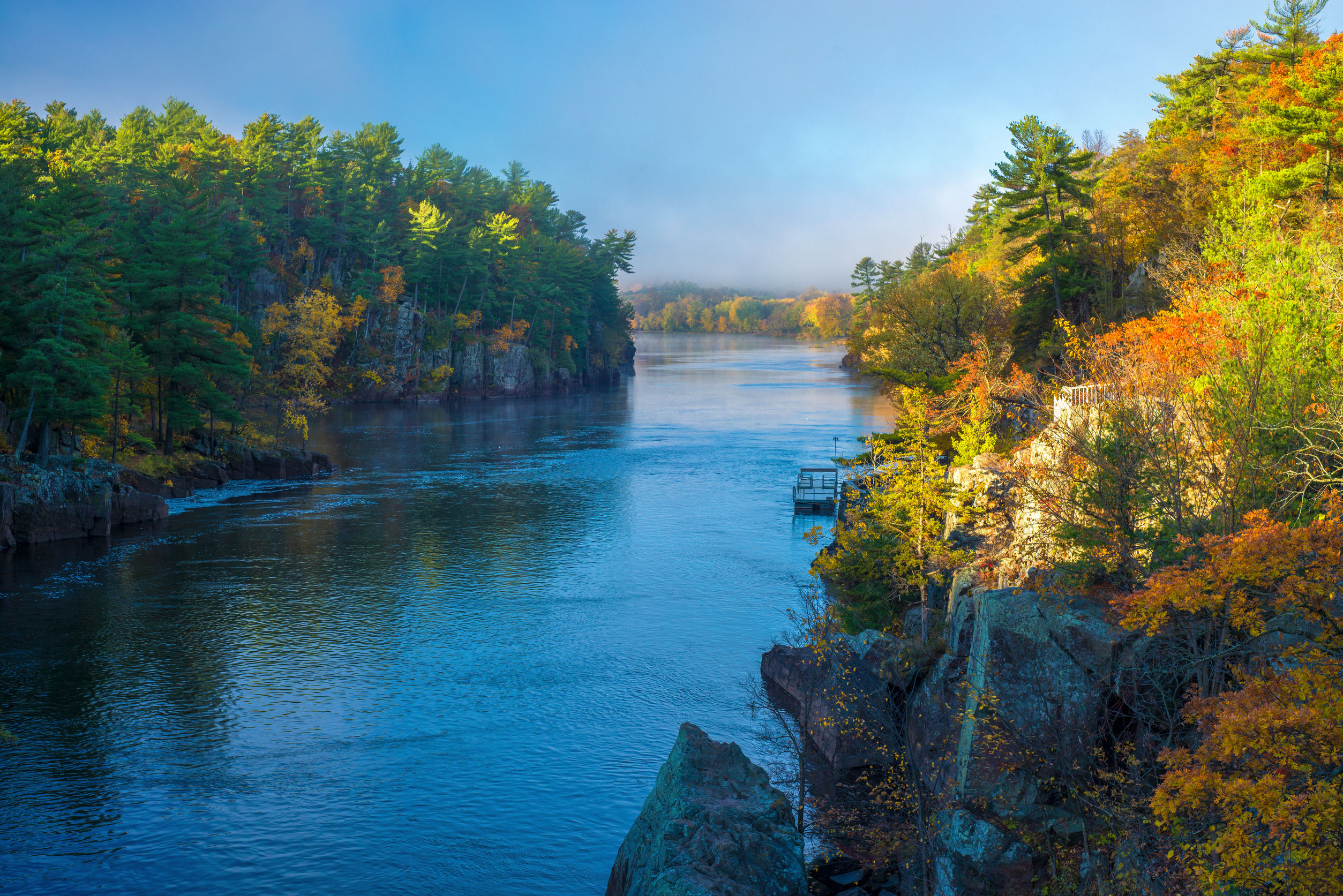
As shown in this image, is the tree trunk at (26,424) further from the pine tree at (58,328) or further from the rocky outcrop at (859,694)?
the rocky outcrop at (859,694)

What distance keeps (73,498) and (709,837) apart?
160 feet

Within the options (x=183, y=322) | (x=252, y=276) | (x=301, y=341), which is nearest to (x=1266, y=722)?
(x=183, y=322)

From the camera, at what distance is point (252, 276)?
363 feet

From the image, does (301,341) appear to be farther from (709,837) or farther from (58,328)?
(709,837)

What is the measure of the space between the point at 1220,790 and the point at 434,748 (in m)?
23.0

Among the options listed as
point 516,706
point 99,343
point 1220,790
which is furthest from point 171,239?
point 1220,790

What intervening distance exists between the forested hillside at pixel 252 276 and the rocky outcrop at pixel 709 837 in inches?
1773

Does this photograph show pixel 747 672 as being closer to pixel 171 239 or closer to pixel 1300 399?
pixel 1300 399

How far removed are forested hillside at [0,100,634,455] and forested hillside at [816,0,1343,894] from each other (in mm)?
46384

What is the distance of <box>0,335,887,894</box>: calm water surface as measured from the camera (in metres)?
23.1

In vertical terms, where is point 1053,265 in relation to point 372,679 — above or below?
above

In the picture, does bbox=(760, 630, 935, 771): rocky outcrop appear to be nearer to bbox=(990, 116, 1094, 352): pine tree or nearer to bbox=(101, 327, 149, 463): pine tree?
bbox=(990, 116, 1094, 352): pine tree

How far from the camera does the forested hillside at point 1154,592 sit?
12.7m

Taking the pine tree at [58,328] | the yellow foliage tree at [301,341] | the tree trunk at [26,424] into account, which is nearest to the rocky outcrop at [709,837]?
the pine tree at [58,328]
